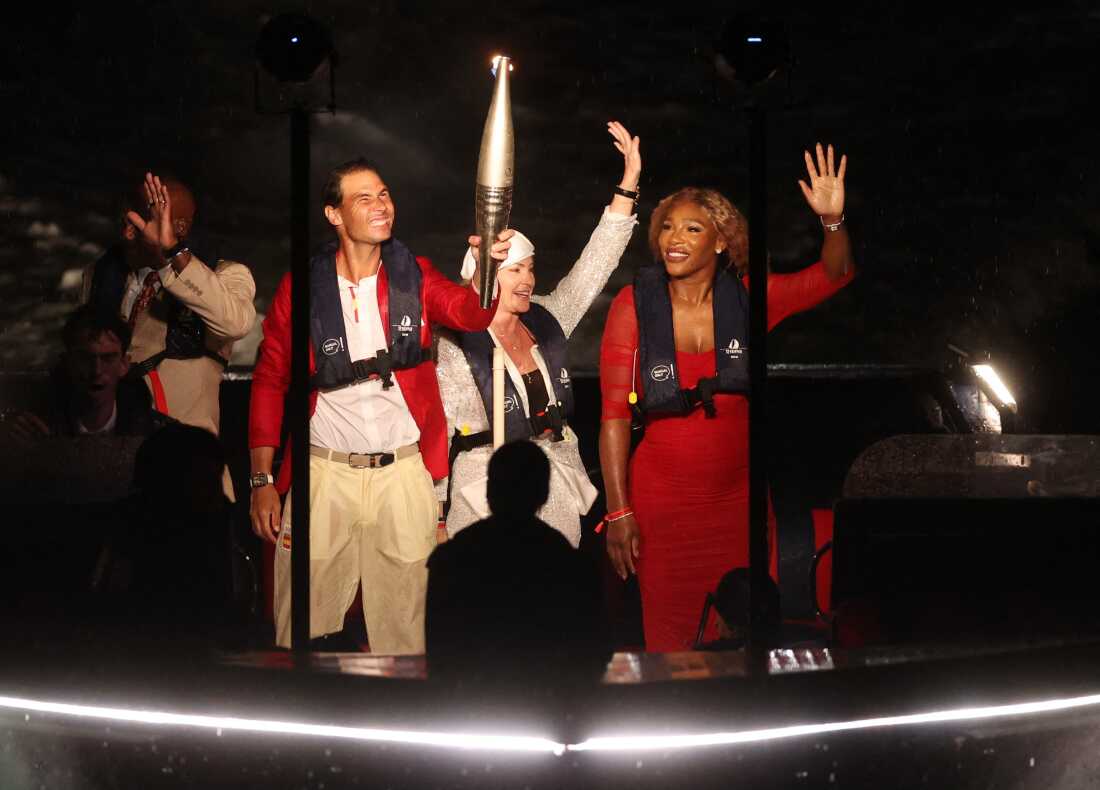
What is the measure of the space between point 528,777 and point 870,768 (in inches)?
35.6

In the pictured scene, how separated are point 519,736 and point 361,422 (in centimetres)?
147

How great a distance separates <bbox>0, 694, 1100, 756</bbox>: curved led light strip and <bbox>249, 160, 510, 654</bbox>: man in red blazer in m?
0.87

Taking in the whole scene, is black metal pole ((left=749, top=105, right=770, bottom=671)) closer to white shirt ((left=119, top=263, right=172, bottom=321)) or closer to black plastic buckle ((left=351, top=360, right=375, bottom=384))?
black plastic buckle ((left=351, top=360, right=375, bottom=384))

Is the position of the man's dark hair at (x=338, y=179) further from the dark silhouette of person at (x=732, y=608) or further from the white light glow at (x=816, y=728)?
the white light glow at (x=816, y=728)

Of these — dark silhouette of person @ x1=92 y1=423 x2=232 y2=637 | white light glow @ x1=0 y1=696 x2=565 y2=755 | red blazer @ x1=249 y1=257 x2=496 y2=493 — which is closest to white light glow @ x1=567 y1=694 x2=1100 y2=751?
white light glow @ x1=0 y1=696 x2=565 y2=755

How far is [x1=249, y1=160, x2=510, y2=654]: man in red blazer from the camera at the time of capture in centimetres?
450

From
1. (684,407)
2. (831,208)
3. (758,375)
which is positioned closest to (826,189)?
(831,208)

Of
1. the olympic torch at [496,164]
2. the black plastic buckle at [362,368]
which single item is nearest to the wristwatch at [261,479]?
the black plastic buckle at [362,368]

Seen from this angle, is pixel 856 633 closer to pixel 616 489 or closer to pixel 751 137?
pixel 616 489

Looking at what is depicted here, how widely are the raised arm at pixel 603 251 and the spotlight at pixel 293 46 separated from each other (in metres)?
1.42

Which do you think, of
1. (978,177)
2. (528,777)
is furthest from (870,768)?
(978,177)

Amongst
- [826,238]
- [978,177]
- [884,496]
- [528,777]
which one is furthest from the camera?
[978,177]

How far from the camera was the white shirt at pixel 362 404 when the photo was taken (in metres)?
4.54

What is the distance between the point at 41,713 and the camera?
12.5ft
